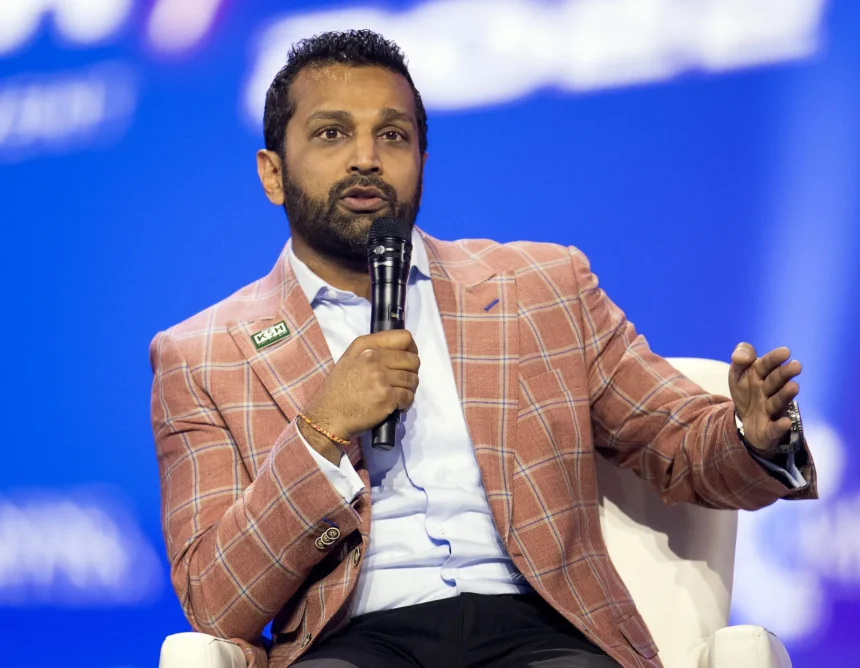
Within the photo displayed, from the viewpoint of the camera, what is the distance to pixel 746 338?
2.82 m

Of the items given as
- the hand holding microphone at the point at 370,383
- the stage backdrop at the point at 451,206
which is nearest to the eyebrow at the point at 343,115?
the hand holding microphone at the point at 370,383

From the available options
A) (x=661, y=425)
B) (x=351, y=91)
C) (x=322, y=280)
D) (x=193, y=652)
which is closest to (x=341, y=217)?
(x=322, y=280)

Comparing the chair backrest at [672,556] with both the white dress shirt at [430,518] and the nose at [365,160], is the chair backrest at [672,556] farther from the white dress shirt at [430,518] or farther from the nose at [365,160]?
the nose at [365,160]

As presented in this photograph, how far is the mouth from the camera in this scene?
2.10 metres

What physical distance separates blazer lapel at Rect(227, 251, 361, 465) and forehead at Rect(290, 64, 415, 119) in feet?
1.14

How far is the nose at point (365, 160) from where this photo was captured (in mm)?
2088

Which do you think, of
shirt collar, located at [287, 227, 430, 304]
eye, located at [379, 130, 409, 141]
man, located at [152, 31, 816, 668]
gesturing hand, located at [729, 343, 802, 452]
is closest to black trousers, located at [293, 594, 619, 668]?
man, located at [152, 31, 816, 668]

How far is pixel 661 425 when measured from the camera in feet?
6.83

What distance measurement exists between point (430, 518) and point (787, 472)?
613 millimetres

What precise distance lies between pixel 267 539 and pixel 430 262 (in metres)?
0.68

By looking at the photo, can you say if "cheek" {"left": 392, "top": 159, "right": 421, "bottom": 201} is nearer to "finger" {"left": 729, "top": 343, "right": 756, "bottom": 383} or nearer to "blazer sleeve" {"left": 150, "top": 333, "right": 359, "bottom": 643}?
"blazer sleeve" {"left": 150, "top": 333, "right": 359, "bottom": 643}

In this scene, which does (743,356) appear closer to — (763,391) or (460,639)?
(763,391)

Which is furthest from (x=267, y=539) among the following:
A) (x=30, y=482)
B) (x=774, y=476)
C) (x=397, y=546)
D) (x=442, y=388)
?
(x=30, y=482)

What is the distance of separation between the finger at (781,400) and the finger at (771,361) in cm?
4
